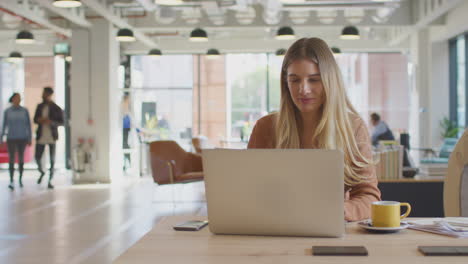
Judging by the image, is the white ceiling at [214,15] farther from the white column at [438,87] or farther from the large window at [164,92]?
the large window at [164,92]

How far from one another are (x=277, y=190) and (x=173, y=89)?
1440 cm

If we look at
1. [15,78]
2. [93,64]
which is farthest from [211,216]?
[15,78]

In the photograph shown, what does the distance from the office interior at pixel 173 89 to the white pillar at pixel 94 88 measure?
2cm

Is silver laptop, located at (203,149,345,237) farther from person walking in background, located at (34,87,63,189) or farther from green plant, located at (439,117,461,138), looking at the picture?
green plant, located at (439,117,461,138)

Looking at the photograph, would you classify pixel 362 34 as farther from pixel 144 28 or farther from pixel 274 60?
pixel 144 28

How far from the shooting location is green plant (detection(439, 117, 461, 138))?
12102mm

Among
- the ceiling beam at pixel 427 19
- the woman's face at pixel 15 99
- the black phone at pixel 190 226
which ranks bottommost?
the black phone at pixel 190 226

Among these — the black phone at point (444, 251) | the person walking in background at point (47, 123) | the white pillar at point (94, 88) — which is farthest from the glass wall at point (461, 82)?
the black phone at point (444, 251)

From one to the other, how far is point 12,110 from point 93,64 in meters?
2.11

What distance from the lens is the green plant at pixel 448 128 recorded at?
12102mm

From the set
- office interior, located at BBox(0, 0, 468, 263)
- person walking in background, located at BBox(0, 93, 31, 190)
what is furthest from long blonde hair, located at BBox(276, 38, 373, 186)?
person walking in background, located at BBox(0, 93, 31, 190)

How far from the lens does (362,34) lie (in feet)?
50.2

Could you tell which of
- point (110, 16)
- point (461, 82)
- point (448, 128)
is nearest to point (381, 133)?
point (448, 128)

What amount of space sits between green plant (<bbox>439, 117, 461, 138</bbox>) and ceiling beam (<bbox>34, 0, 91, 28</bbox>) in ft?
24.4
